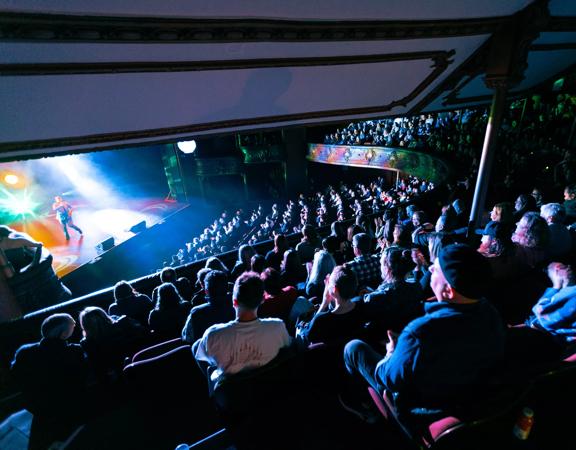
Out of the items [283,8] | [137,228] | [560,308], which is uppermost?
[283,8]

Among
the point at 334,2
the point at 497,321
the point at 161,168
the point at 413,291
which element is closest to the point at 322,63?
the point at 334,2

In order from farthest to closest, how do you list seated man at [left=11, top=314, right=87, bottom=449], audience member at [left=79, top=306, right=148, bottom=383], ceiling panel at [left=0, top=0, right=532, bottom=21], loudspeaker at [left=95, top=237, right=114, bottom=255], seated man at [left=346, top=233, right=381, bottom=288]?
loudspeaker at [left=95, top=237, right=114, bottom=255] → seated man at [left=346, top=233, right=381, bottom=288] → audience member at [left=79, top=306, right=148, bottom=383] → seated man at [left=11, top=314, right=87, bottom=449] → ceiling panel at [left=0, top=0, right=532, bottom=21]

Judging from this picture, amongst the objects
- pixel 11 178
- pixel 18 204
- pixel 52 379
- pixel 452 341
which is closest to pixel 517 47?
pixel 452 341

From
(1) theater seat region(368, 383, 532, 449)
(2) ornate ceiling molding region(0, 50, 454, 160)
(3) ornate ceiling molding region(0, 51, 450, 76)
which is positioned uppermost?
(3) ornate ceiling molding region(0, 51, 450, 76)

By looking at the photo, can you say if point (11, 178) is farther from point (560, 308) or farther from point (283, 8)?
point (560, 308)

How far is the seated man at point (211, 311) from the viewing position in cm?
255

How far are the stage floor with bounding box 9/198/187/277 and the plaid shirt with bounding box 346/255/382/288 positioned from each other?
30.0 ft

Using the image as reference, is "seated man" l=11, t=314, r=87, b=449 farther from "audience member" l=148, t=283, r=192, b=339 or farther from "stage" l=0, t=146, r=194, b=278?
"stage" l=0, t=146, r=194, b=278

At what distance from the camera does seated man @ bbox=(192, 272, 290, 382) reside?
179cm

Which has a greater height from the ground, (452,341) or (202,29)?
(202,29)

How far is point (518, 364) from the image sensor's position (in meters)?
1.62

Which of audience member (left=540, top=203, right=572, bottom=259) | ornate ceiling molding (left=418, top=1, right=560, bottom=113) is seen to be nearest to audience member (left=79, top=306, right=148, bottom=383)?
audience member (left=540, top=203, right=572, bottom=259)

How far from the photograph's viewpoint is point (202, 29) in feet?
6.34

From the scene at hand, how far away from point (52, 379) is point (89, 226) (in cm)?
1303
